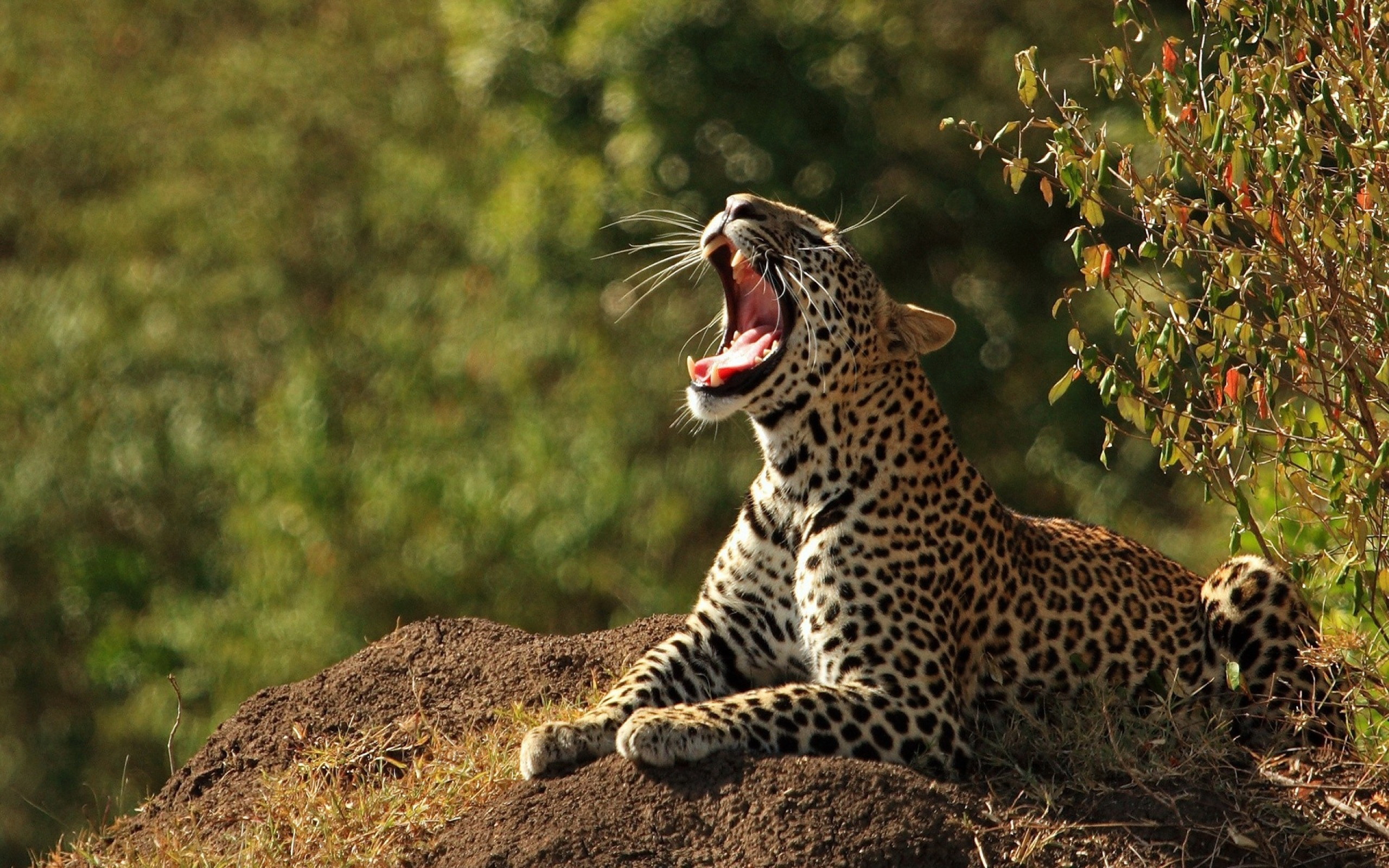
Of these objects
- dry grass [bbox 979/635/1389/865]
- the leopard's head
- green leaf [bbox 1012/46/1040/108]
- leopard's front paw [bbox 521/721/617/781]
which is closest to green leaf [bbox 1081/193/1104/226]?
green leaf [bbox 1012/46/1040/108]

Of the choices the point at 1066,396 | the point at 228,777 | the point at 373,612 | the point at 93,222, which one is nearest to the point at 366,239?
the point at 93,222

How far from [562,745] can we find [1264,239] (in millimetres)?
2673

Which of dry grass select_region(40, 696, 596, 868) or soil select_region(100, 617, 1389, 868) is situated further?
dry grass select_region(40, 696, 596, 868)

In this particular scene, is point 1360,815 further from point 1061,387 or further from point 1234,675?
point 1061,387

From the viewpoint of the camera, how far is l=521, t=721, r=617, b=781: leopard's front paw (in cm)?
624

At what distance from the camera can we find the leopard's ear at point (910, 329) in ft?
22.8

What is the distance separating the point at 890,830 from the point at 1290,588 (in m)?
2.26

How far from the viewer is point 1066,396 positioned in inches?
631

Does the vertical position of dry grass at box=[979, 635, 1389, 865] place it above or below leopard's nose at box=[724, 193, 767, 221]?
below

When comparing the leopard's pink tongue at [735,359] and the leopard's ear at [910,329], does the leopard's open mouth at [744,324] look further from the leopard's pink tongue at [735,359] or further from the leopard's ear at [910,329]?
the leopard's ear at [910,329]

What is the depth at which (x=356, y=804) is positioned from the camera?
6.43 m

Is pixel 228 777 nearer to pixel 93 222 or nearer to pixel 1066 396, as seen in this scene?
pixel 1066 396

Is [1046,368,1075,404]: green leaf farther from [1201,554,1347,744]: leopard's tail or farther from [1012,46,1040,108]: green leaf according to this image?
[1201,554,1347,744]: leopard's tail

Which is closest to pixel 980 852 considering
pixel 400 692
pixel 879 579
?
pixel 879 579
